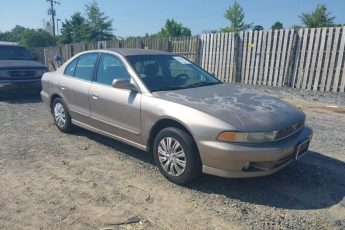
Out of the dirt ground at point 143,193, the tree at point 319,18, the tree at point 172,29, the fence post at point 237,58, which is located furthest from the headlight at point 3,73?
the tree at point 172,29

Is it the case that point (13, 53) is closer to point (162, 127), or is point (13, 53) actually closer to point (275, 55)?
point (275, 55)

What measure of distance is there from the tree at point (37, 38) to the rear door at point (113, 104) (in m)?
53.0

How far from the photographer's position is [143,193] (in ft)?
12.5

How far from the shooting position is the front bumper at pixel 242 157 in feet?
11.2

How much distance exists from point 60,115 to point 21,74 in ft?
15.6

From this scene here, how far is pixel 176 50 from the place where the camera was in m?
14.0

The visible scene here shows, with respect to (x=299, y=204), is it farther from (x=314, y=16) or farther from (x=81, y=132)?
(x=314, y=16)

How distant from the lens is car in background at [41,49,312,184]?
11.4 ft

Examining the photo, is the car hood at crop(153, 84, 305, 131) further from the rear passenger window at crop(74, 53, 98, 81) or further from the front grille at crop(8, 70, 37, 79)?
the front grille at crop(8, 70, 37, 79)

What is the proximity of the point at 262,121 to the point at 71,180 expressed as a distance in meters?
2.49

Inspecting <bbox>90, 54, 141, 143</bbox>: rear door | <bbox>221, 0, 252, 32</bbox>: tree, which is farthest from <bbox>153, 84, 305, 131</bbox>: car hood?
<bbox>221, 0, 252, 32</bbox>: tree

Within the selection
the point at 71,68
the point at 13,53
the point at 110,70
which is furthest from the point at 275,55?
the point at 13,53

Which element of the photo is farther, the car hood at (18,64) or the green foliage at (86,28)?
the green foliage at (86,28)

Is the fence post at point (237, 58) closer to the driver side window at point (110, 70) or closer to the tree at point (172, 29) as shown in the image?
the driver side window at point (110, 70)
